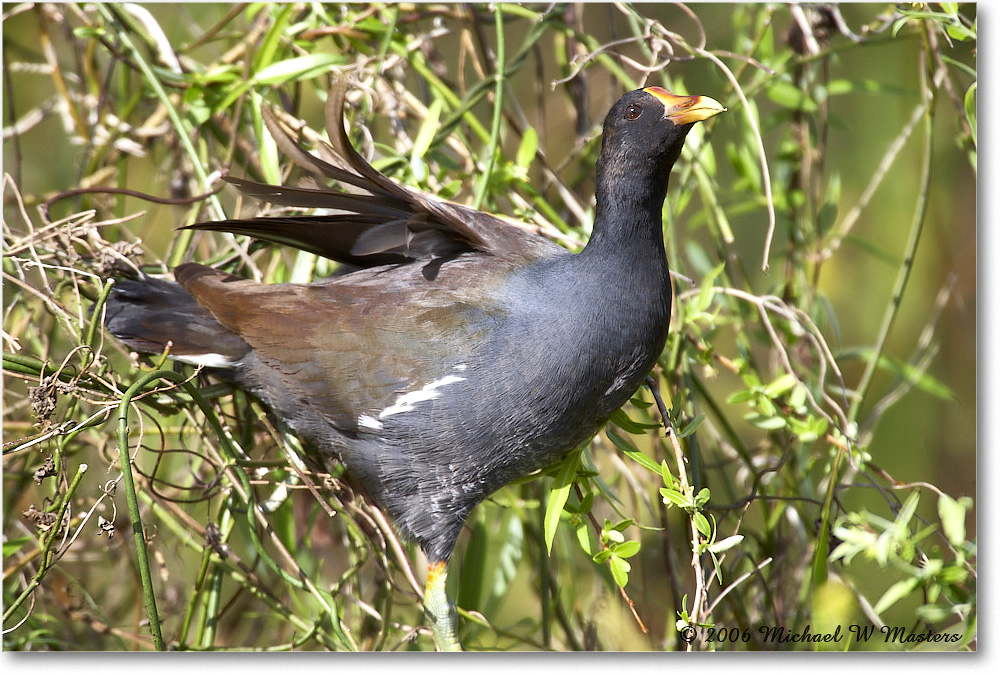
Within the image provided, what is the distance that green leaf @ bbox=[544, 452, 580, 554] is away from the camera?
1638mm

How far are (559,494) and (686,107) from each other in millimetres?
757

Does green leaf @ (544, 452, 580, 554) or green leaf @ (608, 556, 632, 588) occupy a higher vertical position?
green leaf @ (544, 452, 580, 554)

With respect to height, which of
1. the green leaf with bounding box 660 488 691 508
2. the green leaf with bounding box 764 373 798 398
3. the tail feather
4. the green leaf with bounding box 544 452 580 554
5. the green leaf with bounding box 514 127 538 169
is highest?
the green leaf with bounding box 514 127 538 169

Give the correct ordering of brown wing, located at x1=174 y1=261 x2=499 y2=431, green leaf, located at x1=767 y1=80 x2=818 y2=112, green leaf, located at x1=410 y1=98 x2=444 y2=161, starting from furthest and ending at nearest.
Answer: green leaf, located at x1=767 y1=80 x2=818 y2=112 < green leaf, located at x1=410 y1=98 x2=444 y2=161 < brown wing, located at x1=174 y1=261 x2=499 y2=431

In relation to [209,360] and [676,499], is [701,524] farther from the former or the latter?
[209,360]

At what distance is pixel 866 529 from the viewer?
1.63 meters

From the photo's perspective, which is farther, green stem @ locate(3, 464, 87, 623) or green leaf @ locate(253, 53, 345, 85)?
green leaf @ locate(253, 53, 345, 85)

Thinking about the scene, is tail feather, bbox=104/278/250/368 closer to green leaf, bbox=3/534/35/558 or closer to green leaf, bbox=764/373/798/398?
green leaf, bbox=3/534/35/558

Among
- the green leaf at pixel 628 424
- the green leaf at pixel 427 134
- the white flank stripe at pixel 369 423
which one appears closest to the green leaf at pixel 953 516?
the green leaf at pixel 628 424

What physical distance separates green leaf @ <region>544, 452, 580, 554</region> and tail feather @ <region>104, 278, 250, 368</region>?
28.0 inches

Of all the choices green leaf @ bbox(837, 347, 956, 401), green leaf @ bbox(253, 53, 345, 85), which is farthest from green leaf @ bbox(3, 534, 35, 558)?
green leaf @ bbox(837, 347, 956, 401)

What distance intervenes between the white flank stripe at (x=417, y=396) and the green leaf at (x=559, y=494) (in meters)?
0.28

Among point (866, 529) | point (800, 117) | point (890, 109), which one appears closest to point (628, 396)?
point (866, 529)

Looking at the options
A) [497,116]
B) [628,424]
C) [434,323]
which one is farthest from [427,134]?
[628,424]
